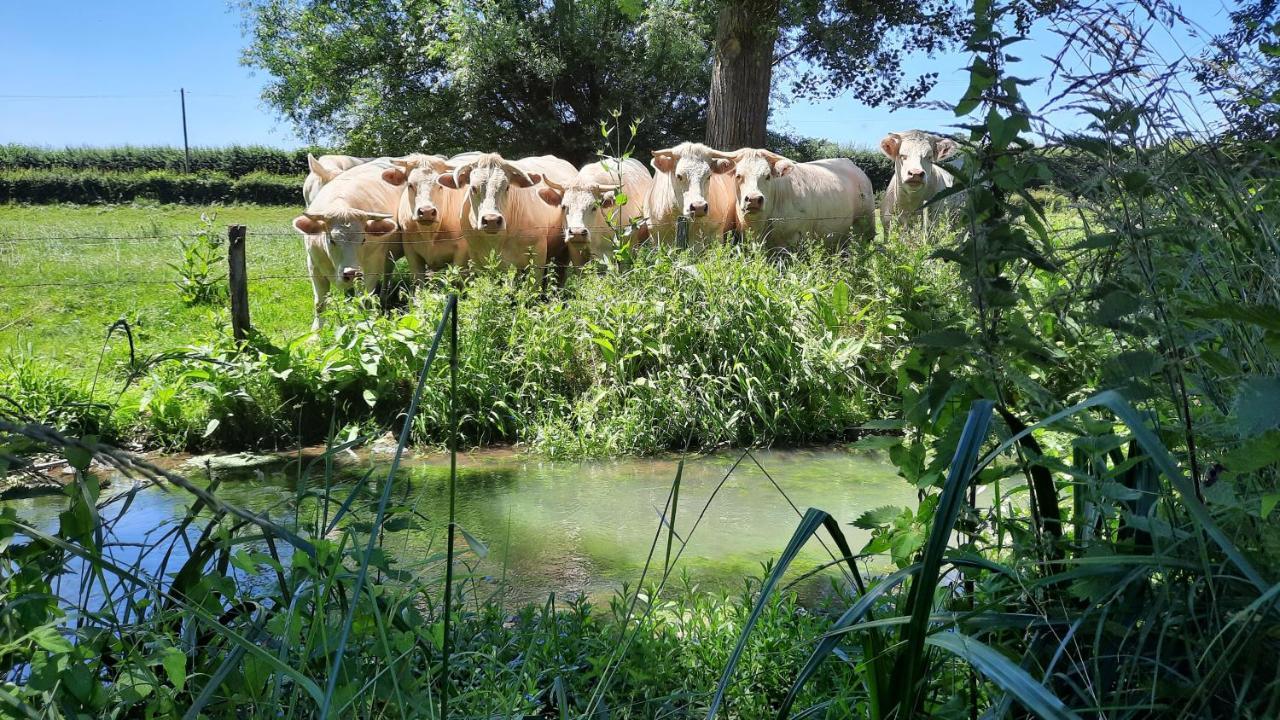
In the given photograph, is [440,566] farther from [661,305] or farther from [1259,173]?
[661,305]

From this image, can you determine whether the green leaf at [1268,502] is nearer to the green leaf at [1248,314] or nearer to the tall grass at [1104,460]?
the tall grass at [1104,460]

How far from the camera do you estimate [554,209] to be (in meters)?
9.99

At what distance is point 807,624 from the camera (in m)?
2.91

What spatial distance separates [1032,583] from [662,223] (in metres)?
8.31

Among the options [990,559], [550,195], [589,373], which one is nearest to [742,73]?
[550,195]

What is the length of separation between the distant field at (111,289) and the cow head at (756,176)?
4372 mm

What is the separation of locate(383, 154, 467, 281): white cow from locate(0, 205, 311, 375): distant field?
4.14 ft

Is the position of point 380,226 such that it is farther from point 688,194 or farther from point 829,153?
point 829,153

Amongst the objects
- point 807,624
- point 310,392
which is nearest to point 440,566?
point 807,624

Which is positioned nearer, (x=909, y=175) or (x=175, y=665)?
(x=175, y=665)

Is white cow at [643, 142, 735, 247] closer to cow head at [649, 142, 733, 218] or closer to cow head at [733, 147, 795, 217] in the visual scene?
cow head at [649, 142, 733, 218]

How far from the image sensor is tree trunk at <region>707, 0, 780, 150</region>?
39.1ft

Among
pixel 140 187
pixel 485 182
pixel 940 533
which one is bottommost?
pixel 940 533

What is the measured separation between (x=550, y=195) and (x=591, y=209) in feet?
1.92
